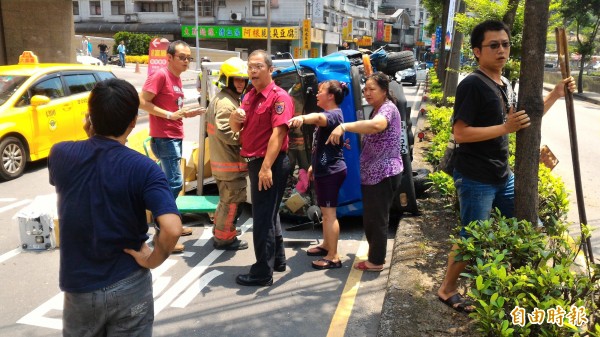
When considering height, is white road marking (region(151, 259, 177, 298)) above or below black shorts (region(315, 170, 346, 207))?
below

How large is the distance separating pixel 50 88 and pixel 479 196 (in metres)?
7.42

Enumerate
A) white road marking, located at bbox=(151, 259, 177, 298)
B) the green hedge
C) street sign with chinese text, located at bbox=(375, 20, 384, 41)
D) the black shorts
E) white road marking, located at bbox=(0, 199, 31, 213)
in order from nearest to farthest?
the green hedge, white road marking, located at bbox=(151, 259, 177, 298), the black shorts, white road marking, located at bbox=(0, 199, 31, 213), street sign with chinese text, located at bbox=(375, 20, 384, 41)

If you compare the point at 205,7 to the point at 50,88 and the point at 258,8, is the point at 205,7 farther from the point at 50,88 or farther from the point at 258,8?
the point at 50,88

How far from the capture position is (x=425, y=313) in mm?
3307

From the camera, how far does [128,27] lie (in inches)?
1896

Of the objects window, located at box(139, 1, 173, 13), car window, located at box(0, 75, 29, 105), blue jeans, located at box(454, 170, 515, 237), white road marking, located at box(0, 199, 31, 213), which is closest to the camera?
blue jeans, located at box(454, 170, 515, 237)

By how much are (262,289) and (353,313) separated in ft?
2.69

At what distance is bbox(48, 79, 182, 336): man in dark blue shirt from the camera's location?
2004 millimetres

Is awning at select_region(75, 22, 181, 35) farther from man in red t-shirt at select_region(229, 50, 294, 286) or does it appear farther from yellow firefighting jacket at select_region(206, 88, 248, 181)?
man in red t-shirt at select_region(229, 50, 294, 286)

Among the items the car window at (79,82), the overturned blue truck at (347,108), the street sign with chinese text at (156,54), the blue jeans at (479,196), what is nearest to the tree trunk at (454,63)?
the street sign with chinese text at (156,54)

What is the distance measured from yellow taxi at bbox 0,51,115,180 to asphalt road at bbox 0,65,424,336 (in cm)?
272

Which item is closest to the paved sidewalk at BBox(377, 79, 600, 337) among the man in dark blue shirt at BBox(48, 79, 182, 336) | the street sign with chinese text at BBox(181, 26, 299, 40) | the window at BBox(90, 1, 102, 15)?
the man in dark blue shirt at BBox(48, 79, 182, 336)

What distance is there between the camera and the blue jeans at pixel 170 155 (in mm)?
5051

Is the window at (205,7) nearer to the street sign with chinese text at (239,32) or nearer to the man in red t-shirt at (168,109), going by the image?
the street sign with chinese text at (239,32)
